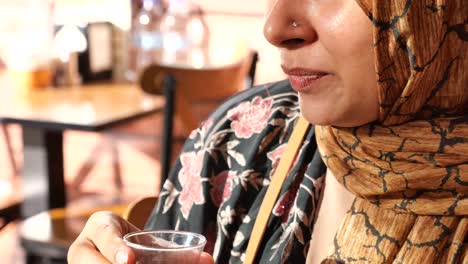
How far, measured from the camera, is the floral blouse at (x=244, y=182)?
125cm

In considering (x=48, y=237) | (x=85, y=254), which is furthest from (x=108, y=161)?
(x=85, y=254)

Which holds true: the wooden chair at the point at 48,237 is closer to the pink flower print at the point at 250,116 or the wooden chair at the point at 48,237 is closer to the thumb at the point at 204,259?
the pink flower print at the point at 250,116

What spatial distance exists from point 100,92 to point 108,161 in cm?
152

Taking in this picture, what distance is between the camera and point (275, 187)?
1270 millimetres

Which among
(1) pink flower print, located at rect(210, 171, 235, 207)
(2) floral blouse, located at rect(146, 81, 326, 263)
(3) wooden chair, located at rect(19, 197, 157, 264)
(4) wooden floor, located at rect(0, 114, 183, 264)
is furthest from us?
(4) wooden floor, located at rect(0, 114, 183, 264)

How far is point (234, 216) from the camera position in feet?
4.39

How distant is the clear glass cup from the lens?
0.86 meters

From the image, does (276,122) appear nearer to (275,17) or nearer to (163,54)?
(275,17)

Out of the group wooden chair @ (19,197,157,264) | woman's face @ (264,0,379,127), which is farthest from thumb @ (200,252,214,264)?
wooden chair @ (19,197,157,264)

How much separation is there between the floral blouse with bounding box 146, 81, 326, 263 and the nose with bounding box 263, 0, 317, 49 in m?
0.31

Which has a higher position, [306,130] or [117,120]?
[306,130]

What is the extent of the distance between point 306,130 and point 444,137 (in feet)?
1.01

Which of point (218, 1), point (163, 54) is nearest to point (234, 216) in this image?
point (163, 54)

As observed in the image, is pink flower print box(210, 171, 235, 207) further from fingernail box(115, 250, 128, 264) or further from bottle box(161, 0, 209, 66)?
bottle box(161, 0, 209, 66)
